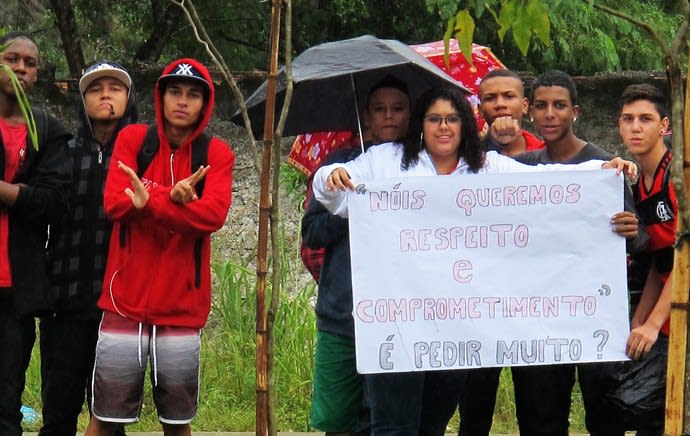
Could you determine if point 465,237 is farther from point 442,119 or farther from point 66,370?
point 66,370

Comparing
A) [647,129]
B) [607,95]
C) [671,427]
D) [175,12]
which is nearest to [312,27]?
[175,12]

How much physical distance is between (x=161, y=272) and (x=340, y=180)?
0.83m

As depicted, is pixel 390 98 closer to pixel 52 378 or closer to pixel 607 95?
pixel 52 378

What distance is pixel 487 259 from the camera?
5.01 metres

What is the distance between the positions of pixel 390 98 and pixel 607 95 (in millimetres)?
3575

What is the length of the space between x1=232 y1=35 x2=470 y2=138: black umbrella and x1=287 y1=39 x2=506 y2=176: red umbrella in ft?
0.49

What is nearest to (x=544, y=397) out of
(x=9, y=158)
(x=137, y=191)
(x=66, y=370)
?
(x=137, y=191)

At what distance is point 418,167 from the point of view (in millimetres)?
5168

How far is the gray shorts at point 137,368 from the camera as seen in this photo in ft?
17.1

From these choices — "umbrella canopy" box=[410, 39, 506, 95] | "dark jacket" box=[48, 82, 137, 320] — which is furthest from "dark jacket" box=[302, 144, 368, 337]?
"umbrella canopy" box=[410, 39, 506, 95]

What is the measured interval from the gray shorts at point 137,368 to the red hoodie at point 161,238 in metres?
0.06

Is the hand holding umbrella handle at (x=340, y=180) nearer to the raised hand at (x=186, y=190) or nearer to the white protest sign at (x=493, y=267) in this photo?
the white protest sign at (x=493, y=267)

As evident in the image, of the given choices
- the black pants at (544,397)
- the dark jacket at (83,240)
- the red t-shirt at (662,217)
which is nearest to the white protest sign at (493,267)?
the red t-shirt at (662,217)

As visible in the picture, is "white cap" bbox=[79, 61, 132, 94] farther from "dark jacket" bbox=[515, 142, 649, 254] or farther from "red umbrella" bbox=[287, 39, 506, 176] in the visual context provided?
"dark jacket" bbox=[515, 142, 649, 254]
